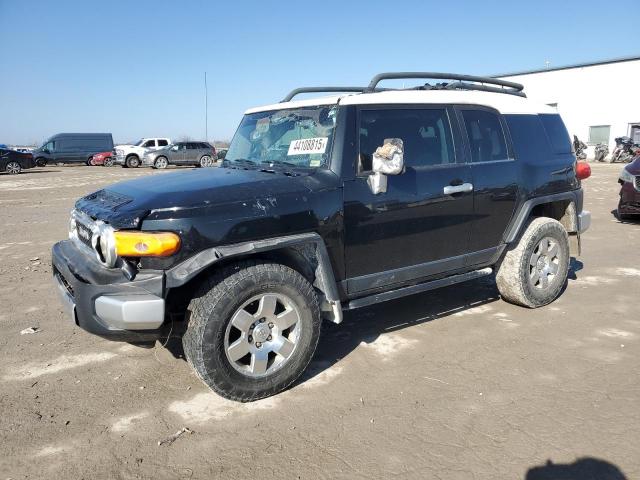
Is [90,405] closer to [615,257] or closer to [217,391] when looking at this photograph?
[217,391]

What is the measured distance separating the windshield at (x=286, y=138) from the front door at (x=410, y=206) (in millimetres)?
281

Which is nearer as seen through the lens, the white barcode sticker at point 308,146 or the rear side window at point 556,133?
the white barcode sticker at point 308,146

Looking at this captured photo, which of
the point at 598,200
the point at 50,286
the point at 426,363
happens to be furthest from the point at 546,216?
the point at 598,200

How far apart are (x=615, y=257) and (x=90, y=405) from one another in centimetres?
685

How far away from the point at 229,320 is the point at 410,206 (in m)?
1.65

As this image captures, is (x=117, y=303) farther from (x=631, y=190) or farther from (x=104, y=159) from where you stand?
(x=104, y=159)

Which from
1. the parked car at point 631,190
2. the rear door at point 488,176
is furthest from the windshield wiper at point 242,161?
the parked car at point 631,190

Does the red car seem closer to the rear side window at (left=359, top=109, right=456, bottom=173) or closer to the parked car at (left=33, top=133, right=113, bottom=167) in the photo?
the parked car at (left=33, top=133, right=113, bottom=167)

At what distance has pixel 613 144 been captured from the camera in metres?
33.2

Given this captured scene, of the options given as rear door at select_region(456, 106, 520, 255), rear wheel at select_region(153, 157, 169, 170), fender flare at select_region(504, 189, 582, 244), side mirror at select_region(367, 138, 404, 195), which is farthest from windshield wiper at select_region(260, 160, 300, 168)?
rear wheel at select_region(153, 157, 169, 170)

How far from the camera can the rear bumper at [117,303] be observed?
9.61ft

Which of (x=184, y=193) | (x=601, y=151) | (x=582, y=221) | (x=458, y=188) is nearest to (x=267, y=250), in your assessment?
(x=184, y=193)

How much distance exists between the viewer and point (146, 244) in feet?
9.66

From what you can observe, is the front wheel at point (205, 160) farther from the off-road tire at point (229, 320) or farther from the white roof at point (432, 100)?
the off-road tire at point (229, 320)
